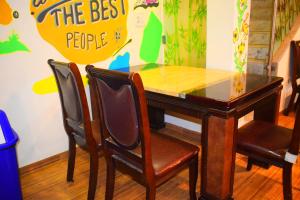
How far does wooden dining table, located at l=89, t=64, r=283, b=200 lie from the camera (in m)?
1.41

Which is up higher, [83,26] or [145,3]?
[145,3]

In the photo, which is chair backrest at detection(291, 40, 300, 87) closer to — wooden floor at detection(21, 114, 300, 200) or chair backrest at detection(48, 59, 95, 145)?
wooden floor at detection(21, 114, 300, 200)

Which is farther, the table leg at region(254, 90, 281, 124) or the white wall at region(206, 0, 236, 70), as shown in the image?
the white wall at region(206, 0, 236, 70)

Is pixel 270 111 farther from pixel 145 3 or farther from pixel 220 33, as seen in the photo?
pixel 145 3

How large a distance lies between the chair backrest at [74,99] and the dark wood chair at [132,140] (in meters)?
0.17

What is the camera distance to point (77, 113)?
1653mm

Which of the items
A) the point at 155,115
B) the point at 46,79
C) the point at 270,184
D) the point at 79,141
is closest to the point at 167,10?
the point at 155,115

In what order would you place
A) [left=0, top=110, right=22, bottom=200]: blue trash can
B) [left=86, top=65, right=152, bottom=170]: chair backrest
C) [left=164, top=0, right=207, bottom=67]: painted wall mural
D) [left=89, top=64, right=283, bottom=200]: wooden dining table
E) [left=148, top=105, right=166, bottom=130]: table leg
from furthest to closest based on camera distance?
[left=148, top=105, right=166, bottom=130]: table leg, [left=164, top=0, right=207, bottom=67]: painted wall mural, [left=89, top=64, right=283, bottom=200]: wooden dining table, [left=0, top=110, right=22, bottom=200]: blue trash can, [left=86, top=65, right=152, bottom=170]: chair backrest

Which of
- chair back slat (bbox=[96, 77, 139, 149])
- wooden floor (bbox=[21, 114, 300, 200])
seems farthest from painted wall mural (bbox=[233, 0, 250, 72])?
chair back slat (bbox=[96, 77, 139, 149])

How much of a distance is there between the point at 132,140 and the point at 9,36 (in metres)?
1.26

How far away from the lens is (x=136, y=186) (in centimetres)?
194

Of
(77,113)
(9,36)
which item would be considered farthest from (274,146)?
(9,36)

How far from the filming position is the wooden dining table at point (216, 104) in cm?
141

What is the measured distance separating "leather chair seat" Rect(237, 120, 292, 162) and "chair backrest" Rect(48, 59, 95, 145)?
984 millimetres
